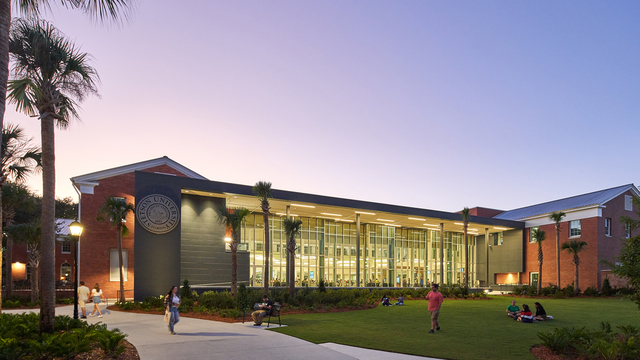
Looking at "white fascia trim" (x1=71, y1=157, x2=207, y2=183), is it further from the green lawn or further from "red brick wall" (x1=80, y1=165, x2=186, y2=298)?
the green lawn

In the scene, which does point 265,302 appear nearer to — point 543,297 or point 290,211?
point 290,211

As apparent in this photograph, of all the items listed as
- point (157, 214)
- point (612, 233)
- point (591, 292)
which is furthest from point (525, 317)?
point (612, 233)

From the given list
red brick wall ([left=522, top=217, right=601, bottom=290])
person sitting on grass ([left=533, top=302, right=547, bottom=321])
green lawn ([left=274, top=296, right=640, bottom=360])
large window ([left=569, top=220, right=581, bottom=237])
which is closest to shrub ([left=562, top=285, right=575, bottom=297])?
red brick wall ([left=522, top=217, right=601, bottom=290])

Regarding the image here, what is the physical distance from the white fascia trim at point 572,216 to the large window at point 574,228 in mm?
401

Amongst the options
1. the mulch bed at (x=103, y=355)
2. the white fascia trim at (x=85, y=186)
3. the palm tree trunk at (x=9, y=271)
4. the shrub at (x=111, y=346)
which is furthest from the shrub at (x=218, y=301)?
the white fascia trim at (x=85, y=186)

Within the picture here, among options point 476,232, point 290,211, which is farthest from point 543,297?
point 290,211

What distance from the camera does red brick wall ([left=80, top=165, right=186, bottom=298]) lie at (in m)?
32.1

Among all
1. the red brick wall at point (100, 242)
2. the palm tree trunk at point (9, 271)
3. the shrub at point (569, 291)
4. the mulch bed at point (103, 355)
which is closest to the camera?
the mulch bed at point (103, 355)

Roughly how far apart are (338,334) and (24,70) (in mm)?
12007

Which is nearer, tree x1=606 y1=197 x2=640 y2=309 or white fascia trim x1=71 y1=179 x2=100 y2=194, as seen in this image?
tree x1=606 y1=197 x2=640 y2=309

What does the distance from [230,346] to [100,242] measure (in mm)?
25981

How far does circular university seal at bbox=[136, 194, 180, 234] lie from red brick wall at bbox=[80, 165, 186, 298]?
8.55 metres

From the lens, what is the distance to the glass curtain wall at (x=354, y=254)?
37594mm

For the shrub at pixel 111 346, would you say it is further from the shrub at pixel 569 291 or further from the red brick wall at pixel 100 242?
the shrub at pixel 569 291
